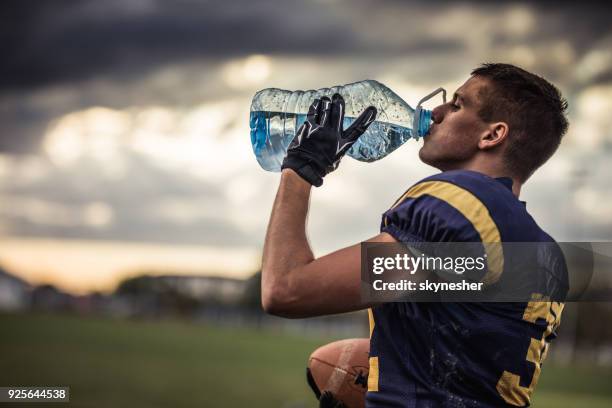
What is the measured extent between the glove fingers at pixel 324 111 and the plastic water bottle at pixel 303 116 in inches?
40.6

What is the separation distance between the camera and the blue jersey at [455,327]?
2754mm

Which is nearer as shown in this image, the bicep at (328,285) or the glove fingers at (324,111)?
the bicep at (328,285)

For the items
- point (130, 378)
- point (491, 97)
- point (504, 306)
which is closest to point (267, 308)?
point (504, 306)

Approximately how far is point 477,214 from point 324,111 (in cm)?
75

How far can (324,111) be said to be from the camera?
125 inches

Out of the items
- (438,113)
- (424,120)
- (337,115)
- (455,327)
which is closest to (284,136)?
(424,120)

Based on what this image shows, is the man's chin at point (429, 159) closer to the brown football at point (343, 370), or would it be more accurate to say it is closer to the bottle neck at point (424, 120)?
the bottle neck at point (424, 120)

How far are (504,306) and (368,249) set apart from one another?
1.66ft

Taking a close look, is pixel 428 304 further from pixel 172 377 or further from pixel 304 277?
pixel 172 377

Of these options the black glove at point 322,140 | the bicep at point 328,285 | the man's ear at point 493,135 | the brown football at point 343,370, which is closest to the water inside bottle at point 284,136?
the man's ear at point 493,135

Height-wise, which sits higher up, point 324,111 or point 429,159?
point 324,111

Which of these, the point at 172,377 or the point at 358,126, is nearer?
the point at 358,126

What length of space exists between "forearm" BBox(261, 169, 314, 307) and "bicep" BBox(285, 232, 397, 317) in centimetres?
4

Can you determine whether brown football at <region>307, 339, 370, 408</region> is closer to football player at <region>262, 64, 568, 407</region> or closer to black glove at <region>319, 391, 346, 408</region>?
black glove at <region>319, 391, 346, 408</region>
